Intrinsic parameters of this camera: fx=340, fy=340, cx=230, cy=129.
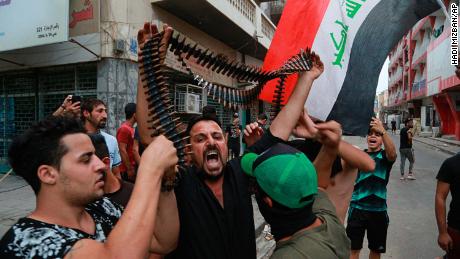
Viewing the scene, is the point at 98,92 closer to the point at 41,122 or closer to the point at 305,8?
the point at 305,8

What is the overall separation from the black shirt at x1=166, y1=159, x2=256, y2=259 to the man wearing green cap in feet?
1.15

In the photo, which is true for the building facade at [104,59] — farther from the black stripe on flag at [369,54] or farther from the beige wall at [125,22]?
the black stripe on flag at [369,54]

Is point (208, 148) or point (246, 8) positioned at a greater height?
point (246, 8)

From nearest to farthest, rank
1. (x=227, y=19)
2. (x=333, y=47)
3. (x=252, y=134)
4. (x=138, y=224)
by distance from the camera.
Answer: (x=138, y=224) → (x=252, y=134) → (x=333, y=47) → (x=227, y=19)

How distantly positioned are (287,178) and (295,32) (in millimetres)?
2135

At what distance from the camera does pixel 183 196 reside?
1.85 meters

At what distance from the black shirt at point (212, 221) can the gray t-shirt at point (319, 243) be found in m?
0.37

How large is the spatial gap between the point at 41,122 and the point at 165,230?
76 cm

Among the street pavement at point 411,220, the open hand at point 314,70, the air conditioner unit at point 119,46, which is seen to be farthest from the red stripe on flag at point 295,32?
the air conditioner unit at point 119,46

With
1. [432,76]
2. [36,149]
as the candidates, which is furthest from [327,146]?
[432,76]

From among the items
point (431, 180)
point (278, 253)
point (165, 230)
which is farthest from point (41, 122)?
point (431, 180)

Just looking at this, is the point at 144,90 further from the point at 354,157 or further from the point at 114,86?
the point at 114,86

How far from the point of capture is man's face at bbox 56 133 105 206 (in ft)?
4.61

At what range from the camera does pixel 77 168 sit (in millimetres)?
1421
